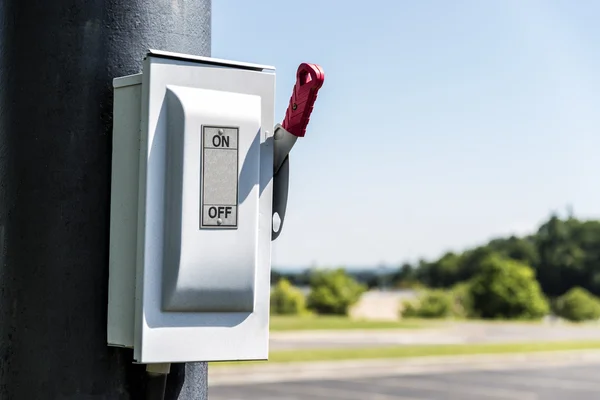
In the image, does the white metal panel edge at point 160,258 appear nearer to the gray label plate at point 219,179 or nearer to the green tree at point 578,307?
the gray label plate at point 219,179

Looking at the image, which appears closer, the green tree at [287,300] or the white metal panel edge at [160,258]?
the white metal panel edge at [160,258]

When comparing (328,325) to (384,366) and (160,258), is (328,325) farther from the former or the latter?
(160,258)

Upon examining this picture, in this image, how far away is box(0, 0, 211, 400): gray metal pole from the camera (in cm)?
151

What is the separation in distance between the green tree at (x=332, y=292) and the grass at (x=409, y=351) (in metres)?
14.1

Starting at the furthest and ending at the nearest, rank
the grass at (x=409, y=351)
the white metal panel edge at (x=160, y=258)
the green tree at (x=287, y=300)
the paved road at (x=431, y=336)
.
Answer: the green tree at (x=287, y=300)
the paved road at (x=431, y=336)
the grass at (x=409, y=351)
the white metal panel edge at (x=160, y=258)

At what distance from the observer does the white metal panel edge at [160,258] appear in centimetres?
147

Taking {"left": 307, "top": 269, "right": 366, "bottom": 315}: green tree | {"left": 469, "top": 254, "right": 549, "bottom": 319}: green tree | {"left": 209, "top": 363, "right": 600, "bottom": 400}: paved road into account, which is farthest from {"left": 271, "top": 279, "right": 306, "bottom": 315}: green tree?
{"left": 209, "top": 363, "right": 600, "bottom": 400}: paved road

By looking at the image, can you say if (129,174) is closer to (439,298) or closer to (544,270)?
(439,298)

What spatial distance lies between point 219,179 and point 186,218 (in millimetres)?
87

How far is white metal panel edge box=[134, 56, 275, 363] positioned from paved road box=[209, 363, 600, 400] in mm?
12055

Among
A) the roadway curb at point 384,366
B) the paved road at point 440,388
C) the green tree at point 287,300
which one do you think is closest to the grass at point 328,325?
the green tree at point 287,300

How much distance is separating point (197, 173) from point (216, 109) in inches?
4.9

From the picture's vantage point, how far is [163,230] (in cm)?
149

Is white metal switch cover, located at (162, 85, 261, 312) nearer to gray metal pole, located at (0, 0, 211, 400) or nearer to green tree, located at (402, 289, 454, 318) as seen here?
gray metal pole, located at (0, 0, 211, 400)
